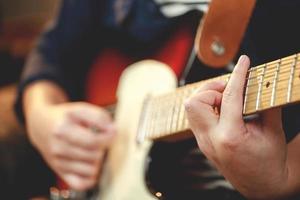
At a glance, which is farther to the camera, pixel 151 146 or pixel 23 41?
pixel 23 41

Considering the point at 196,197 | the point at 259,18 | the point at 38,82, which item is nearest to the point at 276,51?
Result: the point at 259,18

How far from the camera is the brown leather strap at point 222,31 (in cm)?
74

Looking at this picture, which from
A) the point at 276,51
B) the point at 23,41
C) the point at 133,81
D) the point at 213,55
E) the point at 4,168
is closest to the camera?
the point at 276,51

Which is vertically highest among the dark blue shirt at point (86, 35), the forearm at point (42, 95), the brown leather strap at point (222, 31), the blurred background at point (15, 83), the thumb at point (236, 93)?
the thumb at point (236, 93)

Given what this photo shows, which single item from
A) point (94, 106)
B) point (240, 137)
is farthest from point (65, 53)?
point (240, 137)

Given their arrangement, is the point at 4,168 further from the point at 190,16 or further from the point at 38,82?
the point at 190,16

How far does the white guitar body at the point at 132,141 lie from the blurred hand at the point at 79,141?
0.8 inches

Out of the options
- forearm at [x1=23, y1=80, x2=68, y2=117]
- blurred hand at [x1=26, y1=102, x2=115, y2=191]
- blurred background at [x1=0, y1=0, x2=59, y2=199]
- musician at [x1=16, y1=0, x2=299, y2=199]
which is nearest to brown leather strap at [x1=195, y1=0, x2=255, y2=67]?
musician at [x1=16, y1=0, x2=299, y2=199]

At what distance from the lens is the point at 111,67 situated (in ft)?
3.67

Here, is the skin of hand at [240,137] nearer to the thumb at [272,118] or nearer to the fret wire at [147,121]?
the thumb at [272,118]

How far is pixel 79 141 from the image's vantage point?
98 cm

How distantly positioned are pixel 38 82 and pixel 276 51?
0.63m

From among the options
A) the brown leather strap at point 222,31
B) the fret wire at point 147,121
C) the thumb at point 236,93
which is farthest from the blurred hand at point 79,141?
the thumb at point 236,93

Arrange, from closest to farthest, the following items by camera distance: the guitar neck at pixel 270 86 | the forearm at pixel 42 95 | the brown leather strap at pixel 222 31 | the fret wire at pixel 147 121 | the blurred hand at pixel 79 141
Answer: the guitar neck at pixel 270 86, the brown leather strap at pixel 222 31, the fret wire at pixel 147 121, the blurred hand at pixel 79 141, the forearm at pixel 42 95
